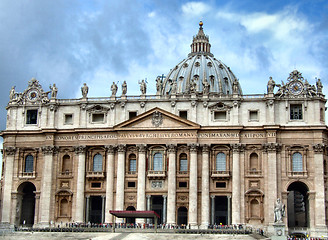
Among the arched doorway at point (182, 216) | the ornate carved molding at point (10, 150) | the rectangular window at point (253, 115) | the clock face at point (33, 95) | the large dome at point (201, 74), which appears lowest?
the arched doorway at point (182, 216)

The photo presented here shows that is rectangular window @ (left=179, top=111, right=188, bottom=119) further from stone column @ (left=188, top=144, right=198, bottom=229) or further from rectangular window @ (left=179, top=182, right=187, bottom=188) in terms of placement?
rectangular window @ (left=179, top=182, right=187, bottom=188)

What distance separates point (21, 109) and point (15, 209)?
1551cm

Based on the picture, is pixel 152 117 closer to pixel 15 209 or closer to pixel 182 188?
pixel 182 188

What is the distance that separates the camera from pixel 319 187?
83938mm

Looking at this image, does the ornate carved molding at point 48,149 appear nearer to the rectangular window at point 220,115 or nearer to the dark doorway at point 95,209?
the dark doorway at point 95,209

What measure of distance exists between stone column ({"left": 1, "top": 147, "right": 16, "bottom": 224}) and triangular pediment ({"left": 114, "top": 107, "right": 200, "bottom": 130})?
17269 millimetres

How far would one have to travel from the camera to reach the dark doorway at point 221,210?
295 feet

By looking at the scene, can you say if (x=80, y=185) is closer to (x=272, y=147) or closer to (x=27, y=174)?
(x=27, y=174)

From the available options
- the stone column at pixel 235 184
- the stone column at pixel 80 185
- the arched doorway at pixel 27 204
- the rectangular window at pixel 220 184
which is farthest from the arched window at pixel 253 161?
the arched doorway at pixel 27 204

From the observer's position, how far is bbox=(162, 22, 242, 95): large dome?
133 meters

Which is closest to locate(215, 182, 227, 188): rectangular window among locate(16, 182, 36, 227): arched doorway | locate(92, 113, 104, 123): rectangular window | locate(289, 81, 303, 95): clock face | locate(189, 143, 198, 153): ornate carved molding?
locate(189, 143, 198, 153): ornate carved molding

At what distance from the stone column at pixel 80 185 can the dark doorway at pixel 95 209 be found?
2271 mm

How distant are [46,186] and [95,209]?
840 centimetres

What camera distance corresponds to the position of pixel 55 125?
92500mm
